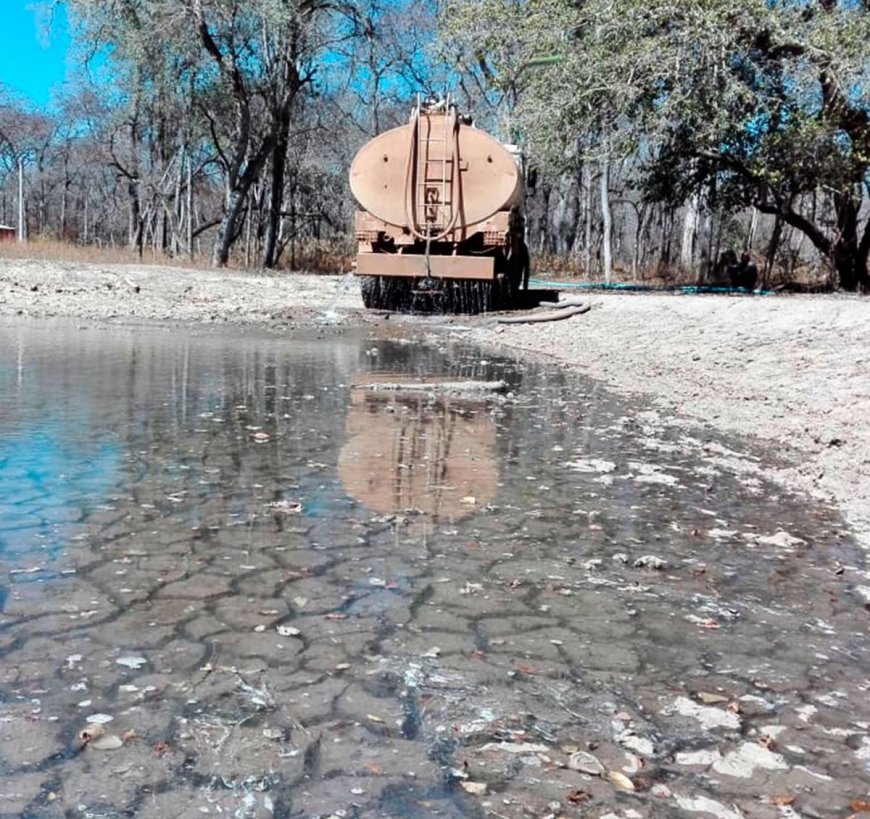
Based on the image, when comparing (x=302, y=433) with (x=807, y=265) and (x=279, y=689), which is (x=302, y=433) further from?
(x=807, y=265)

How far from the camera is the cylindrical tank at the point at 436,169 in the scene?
691 inches

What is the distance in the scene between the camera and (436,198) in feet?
57.8

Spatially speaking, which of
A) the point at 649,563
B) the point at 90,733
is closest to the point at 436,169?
the point at 649,563

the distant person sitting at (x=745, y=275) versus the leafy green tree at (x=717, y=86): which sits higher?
the leafy green tree at (x=717, y=86)

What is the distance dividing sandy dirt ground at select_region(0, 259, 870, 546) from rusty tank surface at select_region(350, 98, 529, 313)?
1133mm

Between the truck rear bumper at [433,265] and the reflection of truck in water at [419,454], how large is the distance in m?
8.00

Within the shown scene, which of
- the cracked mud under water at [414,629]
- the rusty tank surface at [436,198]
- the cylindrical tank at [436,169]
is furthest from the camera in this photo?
the cylindrical tank at [436,169]

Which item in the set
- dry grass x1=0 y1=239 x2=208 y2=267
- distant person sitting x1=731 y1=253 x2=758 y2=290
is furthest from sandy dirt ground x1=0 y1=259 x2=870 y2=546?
distant person sitting x1=731 y1=253 x2=758 y2=290

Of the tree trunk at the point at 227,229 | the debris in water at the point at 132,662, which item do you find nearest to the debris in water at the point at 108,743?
the debris in water at the point at 132,662

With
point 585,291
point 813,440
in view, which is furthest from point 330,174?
point 813,440

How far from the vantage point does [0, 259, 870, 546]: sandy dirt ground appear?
7.61 meters

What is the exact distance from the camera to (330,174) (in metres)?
45.3

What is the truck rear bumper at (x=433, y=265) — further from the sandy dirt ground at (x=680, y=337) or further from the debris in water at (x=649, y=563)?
the debris in water at (x=649, y=563)

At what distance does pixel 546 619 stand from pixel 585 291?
17.9m
